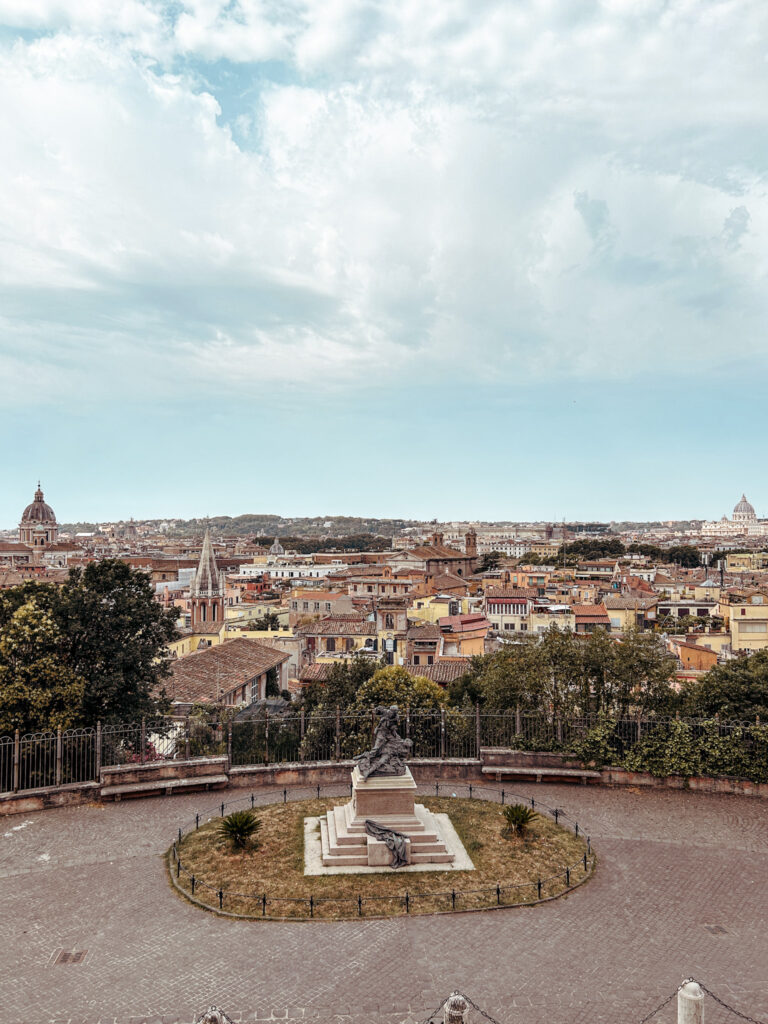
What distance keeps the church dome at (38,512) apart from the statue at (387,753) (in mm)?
160451

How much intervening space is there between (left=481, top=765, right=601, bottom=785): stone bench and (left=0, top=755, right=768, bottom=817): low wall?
0.24 m

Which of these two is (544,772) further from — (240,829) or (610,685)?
(240,829)

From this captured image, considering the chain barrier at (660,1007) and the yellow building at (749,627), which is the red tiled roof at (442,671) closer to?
the yellow building at (749,627)

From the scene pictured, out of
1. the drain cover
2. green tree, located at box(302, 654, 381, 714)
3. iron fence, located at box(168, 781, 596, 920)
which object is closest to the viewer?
the drain cover

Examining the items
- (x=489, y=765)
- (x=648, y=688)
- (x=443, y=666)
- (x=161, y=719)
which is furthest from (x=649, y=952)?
(x=443, y=666)

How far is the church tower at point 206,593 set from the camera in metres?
53.9

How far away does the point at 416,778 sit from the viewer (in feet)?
52.7

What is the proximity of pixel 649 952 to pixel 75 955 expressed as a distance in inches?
294

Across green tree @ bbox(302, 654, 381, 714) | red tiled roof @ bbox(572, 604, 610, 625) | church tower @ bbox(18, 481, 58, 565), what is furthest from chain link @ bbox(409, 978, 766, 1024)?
church tower @ bbox(18, 481, 58, 565)

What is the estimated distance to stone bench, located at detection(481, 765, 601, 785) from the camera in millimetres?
15711

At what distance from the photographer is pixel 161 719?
59.6ft

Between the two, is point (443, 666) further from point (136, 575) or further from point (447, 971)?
point (447, 971)

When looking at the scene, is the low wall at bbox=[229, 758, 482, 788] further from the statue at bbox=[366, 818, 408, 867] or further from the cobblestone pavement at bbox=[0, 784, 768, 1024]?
the statue at bbox=[366, 818, 408, 867]

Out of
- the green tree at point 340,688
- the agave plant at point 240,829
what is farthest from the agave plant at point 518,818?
the green tree at point 340,688
